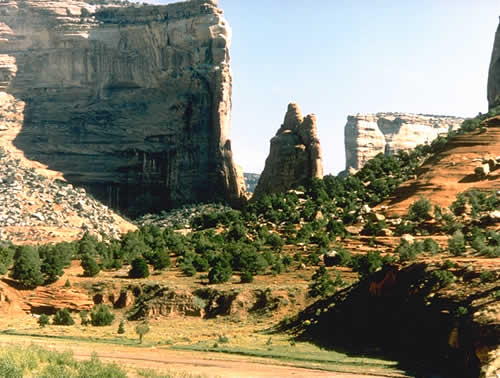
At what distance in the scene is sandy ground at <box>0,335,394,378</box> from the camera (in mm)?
31188

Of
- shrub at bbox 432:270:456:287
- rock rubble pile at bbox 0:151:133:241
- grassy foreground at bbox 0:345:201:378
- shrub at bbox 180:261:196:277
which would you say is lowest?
grassy foreground at bbox 0:345:201:378

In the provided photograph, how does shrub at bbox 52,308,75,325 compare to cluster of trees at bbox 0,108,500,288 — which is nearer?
shrub at bbox 52,308,75,325

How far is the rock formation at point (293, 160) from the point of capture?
317 ft

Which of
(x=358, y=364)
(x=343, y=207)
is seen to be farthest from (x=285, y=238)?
(x=358, y=364)

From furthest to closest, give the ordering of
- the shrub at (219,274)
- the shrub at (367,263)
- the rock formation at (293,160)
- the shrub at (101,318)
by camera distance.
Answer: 1. the rock formation at (293,160)
2. the shrub at (219,274)
3. the shrub at (367,263)
4. the shrub at (101,318)

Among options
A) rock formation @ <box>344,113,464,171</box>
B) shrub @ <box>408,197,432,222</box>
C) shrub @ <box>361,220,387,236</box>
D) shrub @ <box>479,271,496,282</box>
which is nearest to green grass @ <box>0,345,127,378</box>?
shrub @ <box>479,271,496,282</box>

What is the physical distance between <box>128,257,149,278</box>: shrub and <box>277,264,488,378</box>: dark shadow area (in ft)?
52.3

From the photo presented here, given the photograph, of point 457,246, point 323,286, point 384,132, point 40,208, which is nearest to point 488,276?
point 457,246

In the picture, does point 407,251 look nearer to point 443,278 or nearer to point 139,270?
point 443,278

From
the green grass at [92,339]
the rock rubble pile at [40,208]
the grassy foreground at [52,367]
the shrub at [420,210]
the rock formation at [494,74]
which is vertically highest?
the rock formation at [494,74]

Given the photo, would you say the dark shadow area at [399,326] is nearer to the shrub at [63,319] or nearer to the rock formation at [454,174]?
the shrub at [63,319]

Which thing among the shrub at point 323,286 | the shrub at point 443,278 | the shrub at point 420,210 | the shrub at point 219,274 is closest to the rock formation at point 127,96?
the shrub at point 420,210

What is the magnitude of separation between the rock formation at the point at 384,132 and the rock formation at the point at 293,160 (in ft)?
176

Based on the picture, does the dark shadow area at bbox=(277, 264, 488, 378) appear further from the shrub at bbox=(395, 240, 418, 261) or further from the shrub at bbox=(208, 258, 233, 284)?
the shrub at bbox=(208, 258, 233, 284)
